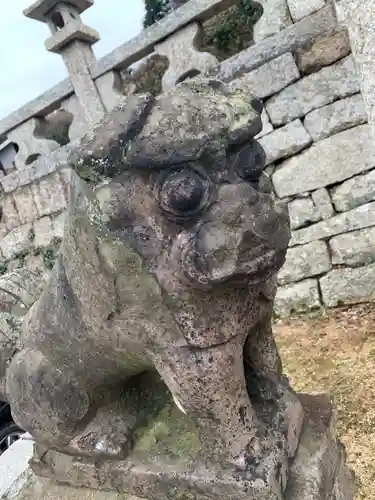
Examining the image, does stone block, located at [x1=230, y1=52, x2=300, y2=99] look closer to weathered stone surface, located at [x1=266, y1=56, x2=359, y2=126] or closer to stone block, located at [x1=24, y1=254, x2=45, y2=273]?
weathered stone surface, located at [x1=266, y1=56, x2=359, y2=126]

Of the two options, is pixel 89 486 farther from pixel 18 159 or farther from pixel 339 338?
pixel 18 159

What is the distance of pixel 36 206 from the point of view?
365 cm

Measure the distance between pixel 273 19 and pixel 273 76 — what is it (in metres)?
0.30

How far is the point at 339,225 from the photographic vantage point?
2896mm

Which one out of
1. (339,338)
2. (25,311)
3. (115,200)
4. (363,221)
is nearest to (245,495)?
(115,200)

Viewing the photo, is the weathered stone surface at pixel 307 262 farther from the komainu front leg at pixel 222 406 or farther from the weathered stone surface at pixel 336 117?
the komainu front leg at pixel 222 406

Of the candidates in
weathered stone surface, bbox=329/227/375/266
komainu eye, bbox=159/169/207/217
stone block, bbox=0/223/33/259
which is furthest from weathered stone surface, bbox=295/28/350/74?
stone block, bbox=0/223/33/259

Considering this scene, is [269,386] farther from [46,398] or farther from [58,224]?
[58,224]

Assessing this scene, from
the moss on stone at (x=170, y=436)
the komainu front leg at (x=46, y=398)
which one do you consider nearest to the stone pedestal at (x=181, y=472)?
the moss on stone at (x=170, y=436)

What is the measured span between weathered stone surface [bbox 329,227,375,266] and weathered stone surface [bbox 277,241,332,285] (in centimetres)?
6

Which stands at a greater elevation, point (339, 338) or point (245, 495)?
point (245, 495)

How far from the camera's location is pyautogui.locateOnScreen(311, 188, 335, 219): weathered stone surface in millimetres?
2881

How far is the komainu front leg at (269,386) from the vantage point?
1.11 metres

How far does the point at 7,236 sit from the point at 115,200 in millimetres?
3322
